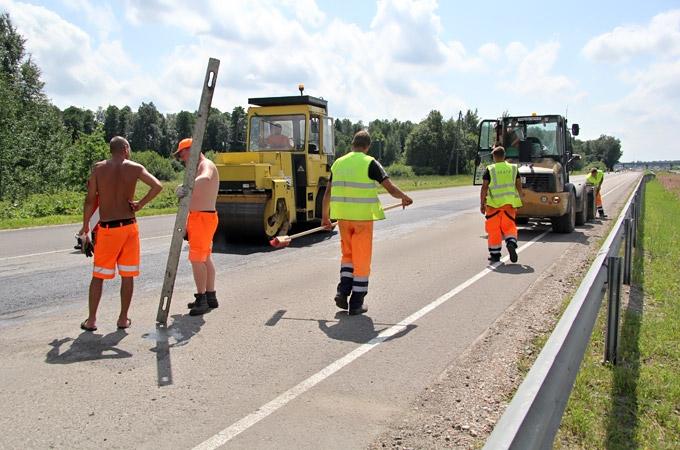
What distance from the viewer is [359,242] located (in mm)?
6477

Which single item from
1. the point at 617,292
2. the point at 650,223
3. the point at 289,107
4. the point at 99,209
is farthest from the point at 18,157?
the point at 617,292

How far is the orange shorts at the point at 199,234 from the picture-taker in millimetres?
6266

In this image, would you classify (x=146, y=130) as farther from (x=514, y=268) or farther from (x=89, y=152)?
(x=514, y=268)

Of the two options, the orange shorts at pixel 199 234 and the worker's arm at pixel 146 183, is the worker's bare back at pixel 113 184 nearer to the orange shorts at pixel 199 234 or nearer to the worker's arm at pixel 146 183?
the worker's arm at pixel 146 183

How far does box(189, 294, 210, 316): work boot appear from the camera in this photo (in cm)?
623

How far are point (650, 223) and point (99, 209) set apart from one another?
51.2ft

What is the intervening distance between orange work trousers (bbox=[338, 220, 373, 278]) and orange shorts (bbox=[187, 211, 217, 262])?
4.67 feet

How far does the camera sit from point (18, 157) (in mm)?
23578

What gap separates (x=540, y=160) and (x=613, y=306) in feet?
34.7

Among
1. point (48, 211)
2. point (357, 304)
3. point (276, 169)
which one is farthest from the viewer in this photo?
point (48, 211)

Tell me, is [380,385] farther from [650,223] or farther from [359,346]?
[650,223]

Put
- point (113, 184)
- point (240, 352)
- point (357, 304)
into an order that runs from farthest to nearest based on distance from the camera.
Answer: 1. point (357, 304)
2. point (113, 184)
3. point (240, 352)

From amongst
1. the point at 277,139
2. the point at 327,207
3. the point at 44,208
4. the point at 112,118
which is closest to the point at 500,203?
the point at 327,207

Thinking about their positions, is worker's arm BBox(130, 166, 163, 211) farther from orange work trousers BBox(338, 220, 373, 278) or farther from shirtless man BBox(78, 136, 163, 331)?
orange work trousers BBox(338, 220, 373, 278)
